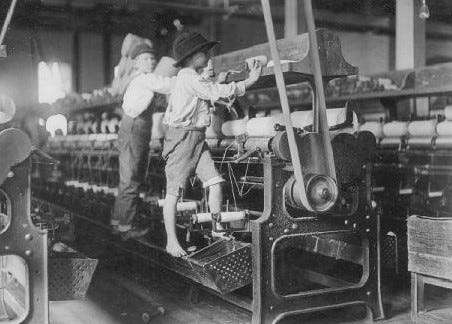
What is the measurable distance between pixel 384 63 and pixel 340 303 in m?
11.0

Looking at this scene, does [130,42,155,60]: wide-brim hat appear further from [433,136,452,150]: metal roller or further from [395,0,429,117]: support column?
[395,0,429,117]: support column

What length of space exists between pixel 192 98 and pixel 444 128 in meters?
2.04

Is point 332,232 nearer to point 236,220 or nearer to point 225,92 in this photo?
point 236,220

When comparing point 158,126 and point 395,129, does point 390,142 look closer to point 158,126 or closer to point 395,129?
point 395,129

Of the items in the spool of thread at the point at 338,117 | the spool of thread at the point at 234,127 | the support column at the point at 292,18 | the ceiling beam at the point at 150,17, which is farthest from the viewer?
the ceiling beam at the point at 150,17

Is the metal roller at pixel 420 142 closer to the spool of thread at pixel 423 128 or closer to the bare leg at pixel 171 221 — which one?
the spool of thread at pixel 423 128

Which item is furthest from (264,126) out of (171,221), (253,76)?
(171,221)

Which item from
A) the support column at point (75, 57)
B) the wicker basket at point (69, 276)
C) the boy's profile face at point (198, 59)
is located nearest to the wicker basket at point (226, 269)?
the wicker basket at point (69, 276)

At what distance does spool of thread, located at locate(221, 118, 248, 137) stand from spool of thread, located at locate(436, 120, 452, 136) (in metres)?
1.57

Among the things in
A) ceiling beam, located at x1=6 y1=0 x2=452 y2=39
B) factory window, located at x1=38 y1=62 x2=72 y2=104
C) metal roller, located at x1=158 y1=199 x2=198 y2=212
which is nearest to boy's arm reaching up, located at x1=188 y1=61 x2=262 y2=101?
metal roller, located at x1=158 y1=199 x2=198 y2=212

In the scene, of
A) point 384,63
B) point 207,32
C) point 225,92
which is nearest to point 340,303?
A: point 225,92

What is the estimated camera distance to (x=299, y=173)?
307 cm

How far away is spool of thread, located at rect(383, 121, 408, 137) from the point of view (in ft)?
16.2

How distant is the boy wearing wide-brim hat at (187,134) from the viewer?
3.69 meters
